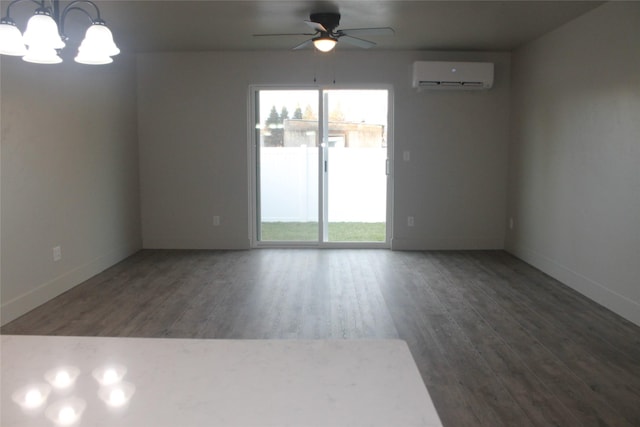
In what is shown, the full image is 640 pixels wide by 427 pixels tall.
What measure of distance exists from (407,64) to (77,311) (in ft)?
15.3

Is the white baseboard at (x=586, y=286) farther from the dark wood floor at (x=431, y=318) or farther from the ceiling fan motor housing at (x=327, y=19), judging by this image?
the ceiling fan motor housing at (x=327, y=19)

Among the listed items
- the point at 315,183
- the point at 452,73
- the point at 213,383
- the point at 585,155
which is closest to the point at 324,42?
the point at 452,73

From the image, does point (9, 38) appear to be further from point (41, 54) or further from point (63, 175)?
point (63, 175)

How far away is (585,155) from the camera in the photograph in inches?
182

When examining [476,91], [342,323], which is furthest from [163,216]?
[476,91]

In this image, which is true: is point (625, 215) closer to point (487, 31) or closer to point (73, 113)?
point (487, 31)

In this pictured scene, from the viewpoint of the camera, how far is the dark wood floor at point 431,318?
2727mm

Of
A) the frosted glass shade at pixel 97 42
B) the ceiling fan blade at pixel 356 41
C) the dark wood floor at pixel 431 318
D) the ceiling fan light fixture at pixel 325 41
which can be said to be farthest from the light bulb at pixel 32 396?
the ceiling fan blade at pixel 356 41

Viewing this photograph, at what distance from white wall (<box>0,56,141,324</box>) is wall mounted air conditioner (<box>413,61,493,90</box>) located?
3578 mm

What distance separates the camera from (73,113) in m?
4.88

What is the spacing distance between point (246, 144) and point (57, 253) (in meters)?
2.73

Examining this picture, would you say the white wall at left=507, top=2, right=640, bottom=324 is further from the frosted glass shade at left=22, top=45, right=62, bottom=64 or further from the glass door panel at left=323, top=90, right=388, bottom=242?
the frosted glass shade at left=22, top=45, right=62, bottom=64

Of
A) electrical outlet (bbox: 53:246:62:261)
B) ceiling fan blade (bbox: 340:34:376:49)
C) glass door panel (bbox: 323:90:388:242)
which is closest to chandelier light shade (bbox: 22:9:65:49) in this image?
electrical outlet (bbox: 53:246:62:261)

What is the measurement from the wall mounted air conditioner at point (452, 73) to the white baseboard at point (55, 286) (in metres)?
4.13
